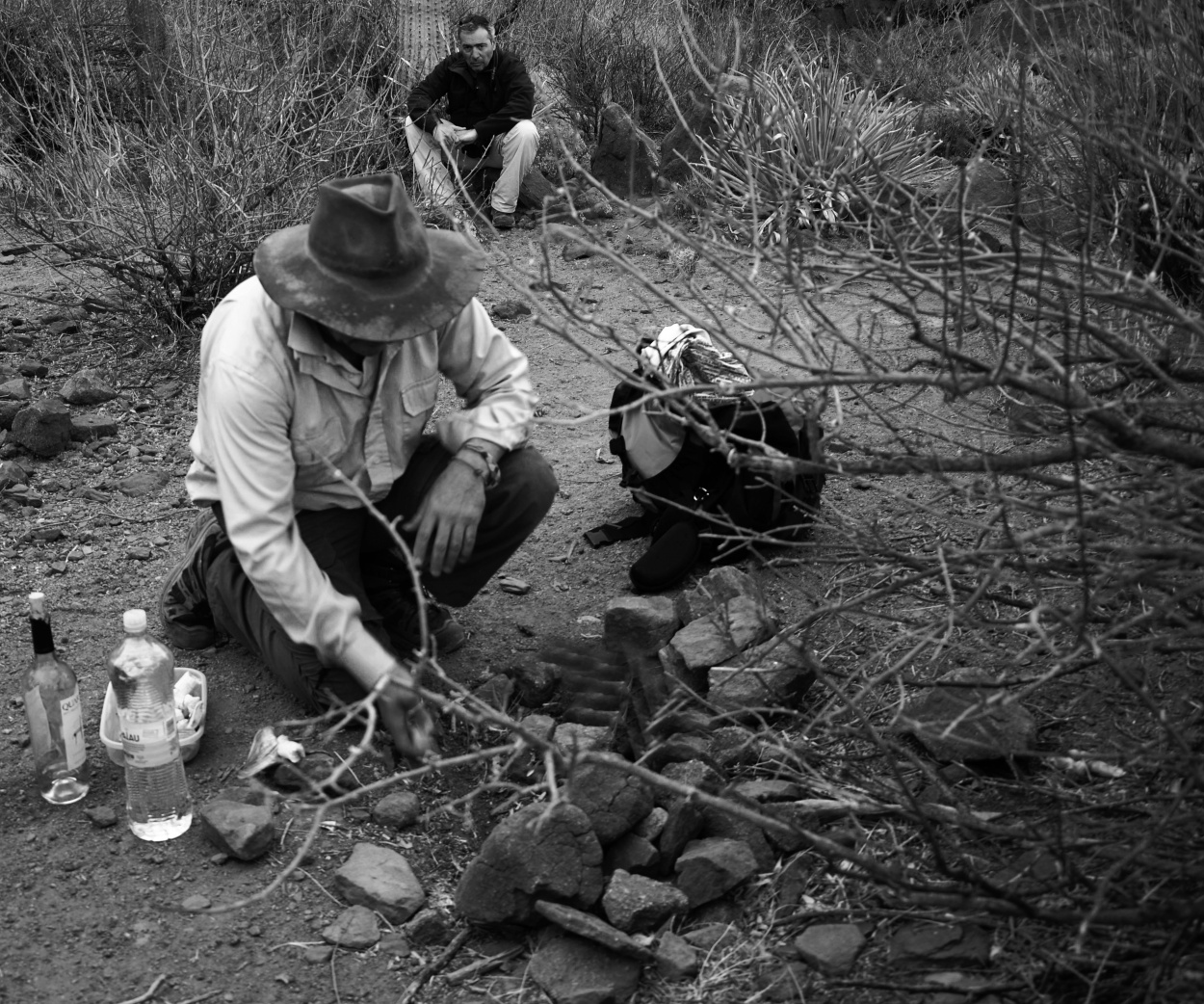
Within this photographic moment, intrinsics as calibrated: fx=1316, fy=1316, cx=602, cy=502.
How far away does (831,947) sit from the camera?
2.48 meters

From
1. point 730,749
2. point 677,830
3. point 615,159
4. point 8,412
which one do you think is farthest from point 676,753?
point 615,159

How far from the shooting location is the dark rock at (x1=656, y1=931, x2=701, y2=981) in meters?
2.55

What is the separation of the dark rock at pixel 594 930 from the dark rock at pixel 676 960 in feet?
A: 0.09

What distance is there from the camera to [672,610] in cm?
367

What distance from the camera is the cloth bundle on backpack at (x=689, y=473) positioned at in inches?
157

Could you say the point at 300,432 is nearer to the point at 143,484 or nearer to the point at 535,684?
the point at 535,684

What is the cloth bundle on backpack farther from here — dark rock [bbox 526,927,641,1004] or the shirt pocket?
dark rock [bbox 526,927,641,1004]

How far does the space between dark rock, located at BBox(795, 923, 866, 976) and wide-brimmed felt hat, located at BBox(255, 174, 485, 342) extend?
148 centimetres

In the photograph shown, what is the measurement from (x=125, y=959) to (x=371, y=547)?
1239 millimetres

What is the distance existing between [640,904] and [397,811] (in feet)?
2.15

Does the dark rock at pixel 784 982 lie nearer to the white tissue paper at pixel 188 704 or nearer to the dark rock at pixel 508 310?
the white tissue paper at pixel 188 704

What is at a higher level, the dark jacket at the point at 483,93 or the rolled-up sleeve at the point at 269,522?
the rolled-up sleeve at the point at 269,522

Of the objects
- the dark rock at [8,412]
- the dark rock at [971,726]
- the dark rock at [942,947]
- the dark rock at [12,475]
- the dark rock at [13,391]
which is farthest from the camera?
the dark rock at [13,391]

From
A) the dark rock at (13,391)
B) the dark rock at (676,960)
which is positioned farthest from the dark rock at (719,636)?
the dark rock at (13,391)
